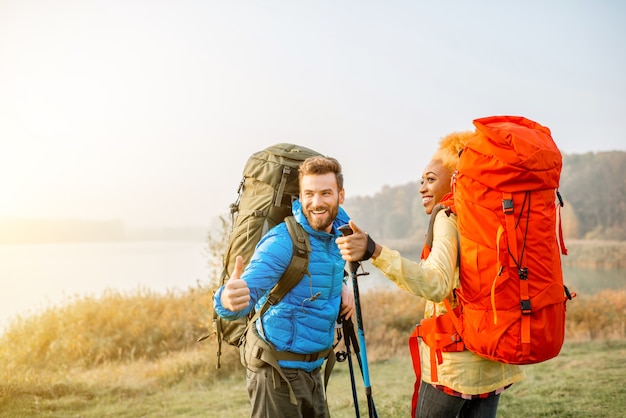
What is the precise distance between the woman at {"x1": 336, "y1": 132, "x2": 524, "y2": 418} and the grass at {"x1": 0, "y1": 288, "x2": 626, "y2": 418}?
4.04 m

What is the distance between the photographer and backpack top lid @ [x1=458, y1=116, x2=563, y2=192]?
2582mm

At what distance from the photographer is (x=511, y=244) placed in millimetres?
2594

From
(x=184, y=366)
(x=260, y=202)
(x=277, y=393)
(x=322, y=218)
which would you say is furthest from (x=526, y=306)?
(x=184, y=366)

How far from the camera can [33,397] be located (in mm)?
8398

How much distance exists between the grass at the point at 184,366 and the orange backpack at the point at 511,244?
180 inches

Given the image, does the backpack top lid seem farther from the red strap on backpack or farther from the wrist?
the red strap on backpack

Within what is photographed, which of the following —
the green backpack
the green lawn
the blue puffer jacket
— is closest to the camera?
the blue puffer jacket

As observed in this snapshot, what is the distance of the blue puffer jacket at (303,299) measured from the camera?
3.11 meters

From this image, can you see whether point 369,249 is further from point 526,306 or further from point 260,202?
point 260,202

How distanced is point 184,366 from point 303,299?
774cm

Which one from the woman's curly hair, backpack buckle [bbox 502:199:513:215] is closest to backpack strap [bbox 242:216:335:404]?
the woman's curly hair

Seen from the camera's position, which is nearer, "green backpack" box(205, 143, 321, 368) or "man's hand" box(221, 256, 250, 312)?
"man's hand" box(221, 256, 250, 312)

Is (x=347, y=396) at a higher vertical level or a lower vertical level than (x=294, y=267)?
lower

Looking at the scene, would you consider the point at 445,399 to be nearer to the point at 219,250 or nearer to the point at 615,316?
the point at 219,250
